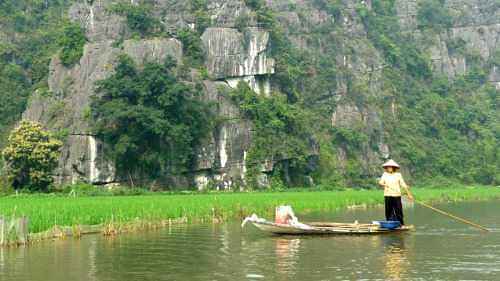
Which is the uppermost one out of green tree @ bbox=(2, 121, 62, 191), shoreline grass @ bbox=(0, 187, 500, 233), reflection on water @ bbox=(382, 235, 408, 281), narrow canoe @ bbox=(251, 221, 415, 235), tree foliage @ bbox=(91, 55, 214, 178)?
tree foliage @ bbox=(91, 55, 214, 178)

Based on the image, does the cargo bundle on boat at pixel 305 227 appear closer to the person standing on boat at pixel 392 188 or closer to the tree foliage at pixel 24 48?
the person standing on boat at pixel 392 188

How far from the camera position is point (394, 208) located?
67.7ft

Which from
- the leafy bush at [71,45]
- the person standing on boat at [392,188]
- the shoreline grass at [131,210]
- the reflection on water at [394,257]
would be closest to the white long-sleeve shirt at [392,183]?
the person standing on boat at [392,188]

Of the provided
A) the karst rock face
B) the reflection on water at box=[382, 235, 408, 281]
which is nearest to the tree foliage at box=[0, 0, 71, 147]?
the karst rock face

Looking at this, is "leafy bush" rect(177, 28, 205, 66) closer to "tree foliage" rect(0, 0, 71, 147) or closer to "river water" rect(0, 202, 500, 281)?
"tree foliage" rect(0, 0, 71, 147)

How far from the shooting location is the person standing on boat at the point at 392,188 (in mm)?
20172

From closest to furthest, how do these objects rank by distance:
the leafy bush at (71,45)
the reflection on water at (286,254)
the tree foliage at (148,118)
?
the reflection on water at (286,254) < the tree foliage at (148,118) < the leafy bush at (71,45)

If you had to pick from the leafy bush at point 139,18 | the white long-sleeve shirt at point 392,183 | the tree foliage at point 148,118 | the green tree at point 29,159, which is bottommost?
the white long-sleeve shirt at point 392,183

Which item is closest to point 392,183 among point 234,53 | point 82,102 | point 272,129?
point 82,102

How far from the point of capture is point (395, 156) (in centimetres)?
6750

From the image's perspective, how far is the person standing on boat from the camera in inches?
794

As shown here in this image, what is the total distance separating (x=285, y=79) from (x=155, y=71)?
1576cm

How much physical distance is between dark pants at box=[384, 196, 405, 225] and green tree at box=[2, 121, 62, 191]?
81.5 ft

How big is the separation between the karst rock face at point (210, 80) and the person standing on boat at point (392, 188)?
1179 inches
